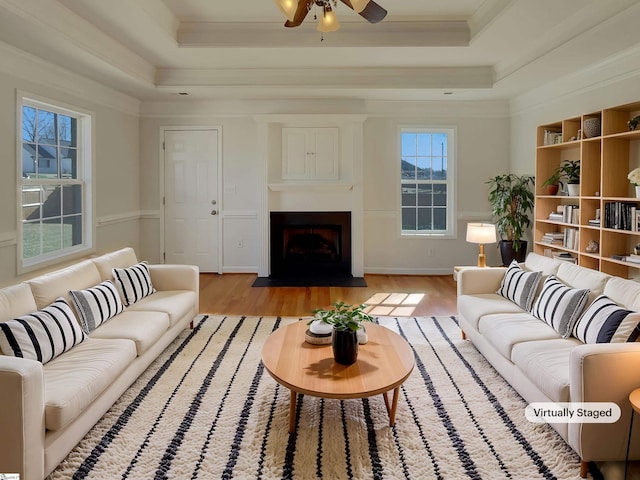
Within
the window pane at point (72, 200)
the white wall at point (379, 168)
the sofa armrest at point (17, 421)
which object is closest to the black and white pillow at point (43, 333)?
the sofa armrest at point (17, 421)

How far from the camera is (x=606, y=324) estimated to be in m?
2.35

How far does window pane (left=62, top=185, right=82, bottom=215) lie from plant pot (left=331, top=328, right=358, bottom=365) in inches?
152

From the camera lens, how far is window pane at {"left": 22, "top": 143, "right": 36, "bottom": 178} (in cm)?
409

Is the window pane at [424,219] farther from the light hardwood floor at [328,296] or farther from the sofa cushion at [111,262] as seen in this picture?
Answer: the sofa cushion at [111,262]

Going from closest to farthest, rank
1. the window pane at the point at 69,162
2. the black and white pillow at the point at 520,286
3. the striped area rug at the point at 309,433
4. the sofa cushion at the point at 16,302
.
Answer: the striped area rug at the point at 309,433 < the sofa cushion at the point at 16,302 < the black and white pillow at the point at 520,286 < the window pane at the point at 69,162

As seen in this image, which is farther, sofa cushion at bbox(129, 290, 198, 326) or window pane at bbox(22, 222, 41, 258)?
window pane at bbox(22, 222, 41, 258)

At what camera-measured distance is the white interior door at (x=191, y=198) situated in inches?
250

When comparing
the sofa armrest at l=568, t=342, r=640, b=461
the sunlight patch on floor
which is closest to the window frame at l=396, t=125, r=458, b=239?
the sunlight patch on floor

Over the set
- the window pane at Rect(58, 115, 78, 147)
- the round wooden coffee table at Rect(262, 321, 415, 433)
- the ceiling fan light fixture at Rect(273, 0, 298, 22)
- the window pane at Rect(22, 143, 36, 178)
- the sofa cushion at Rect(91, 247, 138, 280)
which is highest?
the ceiling fan light fixture at Rect(273, 0, 298, 22)

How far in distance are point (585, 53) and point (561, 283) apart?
2.32 meters

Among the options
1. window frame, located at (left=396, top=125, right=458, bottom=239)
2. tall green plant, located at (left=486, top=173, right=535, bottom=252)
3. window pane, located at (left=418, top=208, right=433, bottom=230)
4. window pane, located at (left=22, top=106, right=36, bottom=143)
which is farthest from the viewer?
window pane, located at (left=418, top=208, right=433, bottom=230)

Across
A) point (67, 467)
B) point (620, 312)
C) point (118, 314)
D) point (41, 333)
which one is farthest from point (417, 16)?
point (67, 467)

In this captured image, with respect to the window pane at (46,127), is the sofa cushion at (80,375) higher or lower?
lower

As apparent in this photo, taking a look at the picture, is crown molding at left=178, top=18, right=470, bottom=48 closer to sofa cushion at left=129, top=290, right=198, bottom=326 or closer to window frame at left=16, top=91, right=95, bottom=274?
window frame at left=16, top=91, right=95, bottom=274
